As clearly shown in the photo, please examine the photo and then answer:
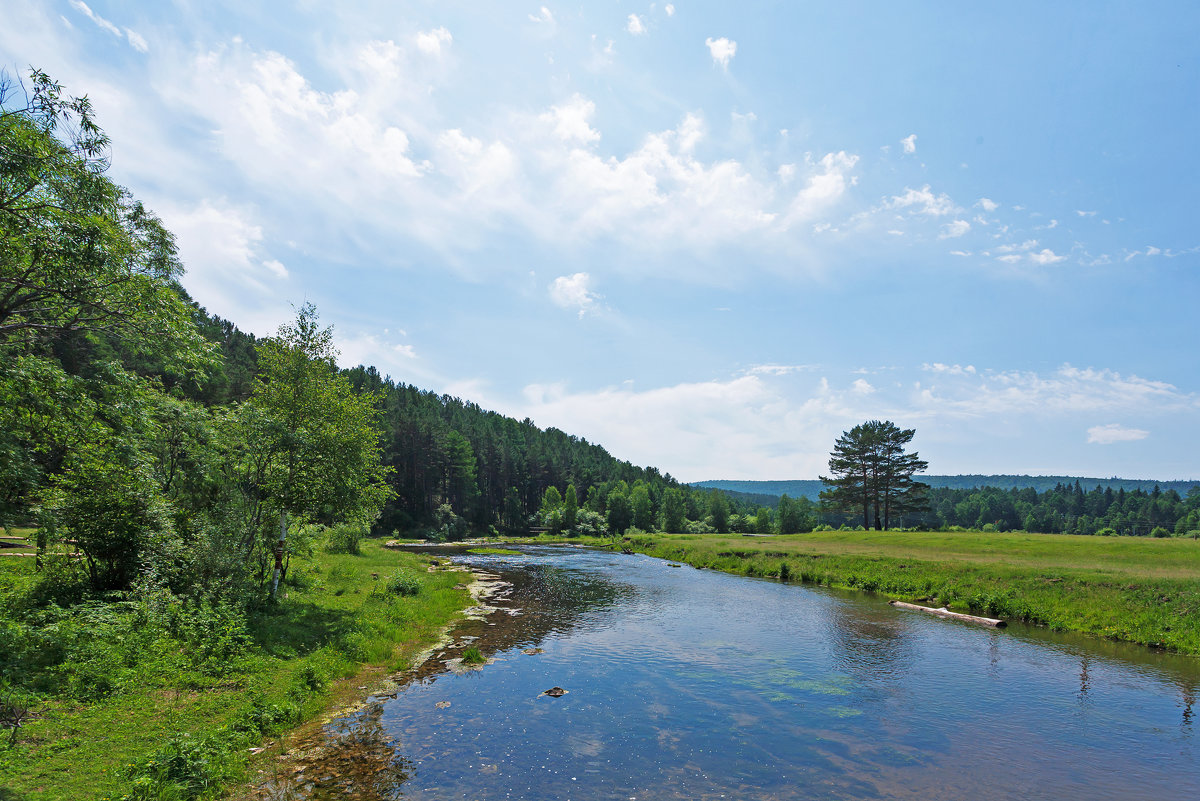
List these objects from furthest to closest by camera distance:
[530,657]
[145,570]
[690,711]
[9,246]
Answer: [530,657] < [145,570] < [690,711] < [9,246]

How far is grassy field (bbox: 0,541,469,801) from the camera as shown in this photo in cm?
1061

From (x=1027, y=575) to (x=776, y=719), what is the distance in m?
34.2

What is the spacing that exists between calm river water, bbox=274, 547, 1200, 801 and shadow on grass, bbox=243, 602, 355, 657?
4.78 m

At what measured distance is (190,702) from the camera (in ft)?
47.9

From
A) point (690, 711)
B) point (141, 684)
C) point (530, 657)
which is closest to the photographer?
point (141, 684)

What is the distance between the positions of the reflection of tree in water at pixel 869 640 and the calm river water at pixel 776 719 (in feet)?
0.58

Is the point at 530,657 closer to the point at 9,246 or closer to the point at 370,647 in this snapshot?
the point at 370,647

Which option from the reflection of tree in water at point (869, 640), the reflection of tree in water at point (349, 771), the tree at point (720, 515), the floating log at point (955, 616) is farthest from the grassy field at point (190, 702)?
the tree at point (720, 515)

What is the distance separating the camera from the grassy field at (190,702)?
1061cm

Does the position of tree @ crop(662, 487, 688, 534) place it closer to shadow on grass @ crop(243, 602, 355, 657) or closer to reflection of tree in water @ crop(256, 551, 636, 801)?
reflection of tree in water @ crop(256, 551, 636, 801)

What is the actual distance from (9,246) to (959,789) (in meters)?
27.9

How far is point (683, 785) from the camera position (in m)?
13.7

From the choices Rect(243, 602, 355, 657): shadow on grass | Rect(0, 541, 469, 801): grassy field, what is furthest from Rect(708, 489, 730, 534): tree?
Rect(243, 602, 355, 657): shadow on grass

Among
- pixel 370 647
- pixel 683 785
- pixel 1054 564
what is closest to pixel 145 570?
pixel 370 647
